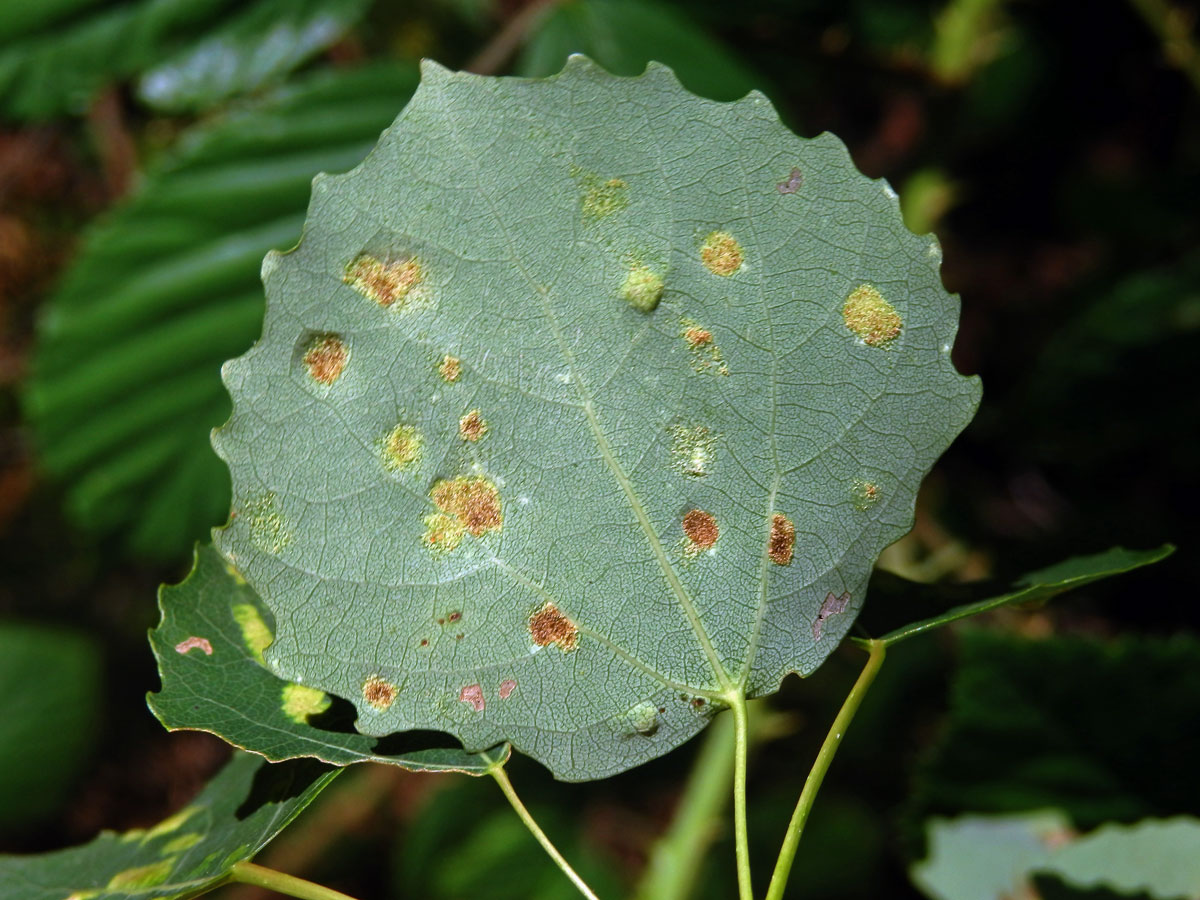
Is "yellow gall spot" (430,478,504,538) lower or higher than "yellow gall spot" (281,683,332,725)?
higher

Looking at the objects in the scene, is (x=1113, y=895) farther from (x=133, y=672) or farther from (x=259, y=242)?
(x=133, y=672)

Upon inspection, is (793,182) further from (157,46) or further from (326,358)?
(157,46)

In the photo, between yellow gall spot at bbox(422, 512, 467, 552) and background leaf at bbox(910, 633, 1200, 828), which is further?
background leaf at bbox(910, 633, 1200, 828)

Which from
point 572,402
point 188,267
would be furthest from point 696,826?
point 188,267

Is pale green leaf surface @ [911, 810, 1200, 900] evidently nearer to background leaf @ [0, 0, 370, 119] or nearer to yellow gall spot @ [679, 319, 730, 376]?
yellow gall spot @ [679, 319, 730, 376]

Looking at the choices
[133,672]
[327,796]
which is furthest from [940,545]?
[133,672]

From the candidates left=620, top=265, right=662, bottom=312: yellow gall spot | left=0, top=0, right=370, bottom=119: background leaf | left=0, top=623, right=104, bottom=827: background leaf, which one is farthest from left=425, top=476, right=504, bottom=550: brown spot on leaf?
left=0, top=623, right=104, bottom=827: background leaf

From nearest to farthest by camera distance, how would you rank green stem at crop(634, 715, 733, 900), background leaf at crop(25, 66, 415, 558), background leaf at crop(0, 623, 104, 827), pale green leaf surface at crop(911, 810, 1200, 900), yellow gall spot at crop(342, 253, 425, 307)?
yellow gall spot at crop(342, 253, 425, 307), pale green leaf surface at crop(911, 810, 1200, 900), green stem at crop(634, 715, 733, 900), background leaf at crop(25, 66, 415, 558), background leaf at crop(0, 623, 104, 827)
